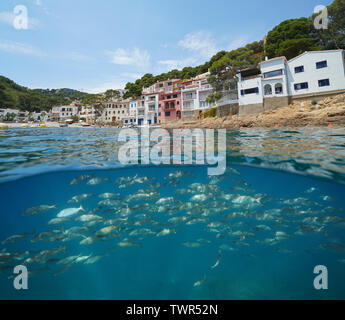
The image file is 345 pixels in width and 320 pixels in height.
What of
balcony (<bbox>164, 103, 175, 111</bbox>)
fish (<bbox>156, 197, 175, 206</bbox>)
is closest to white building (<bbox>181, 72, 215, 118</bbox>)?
balcony (<bbox>164, 103, 175, 111</bbox>)

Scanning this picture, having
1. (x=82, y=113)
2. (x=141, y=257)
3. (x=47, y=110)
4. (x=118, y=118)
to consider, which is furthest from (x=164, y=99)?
(x=47, y=110)

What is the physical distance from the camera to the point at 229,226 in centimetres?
561

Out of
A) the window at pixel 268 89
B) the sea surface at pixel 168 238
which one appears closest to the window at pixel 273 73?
the window at pixel 268 89

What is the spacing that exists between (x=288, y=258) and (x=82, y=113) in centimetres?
10564

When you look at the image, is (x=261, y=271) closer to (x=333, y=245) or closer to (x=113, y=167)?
(x=333, y=245)

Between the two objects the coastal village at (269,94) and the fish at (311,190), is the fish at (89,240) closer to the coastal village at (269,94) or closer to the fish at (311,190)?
the fish at (311,190)

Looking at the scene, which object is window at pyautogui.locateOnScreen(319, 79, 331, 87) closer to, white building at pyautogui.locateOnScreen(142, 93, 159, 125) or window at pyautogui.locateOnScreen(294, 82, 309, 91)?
window at pyautogui.locateOnScreen(294, 82, 309, 91)

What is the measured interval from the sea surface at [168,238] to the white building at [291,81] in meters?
31.4

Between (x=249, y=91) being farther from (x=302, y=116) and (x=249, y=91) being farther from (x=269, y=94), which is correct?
(x=302, y=116)

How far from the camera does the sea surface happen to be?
13.1 feet

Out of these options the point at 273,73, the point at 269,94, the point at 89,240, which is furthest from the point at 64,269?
the point at 273,73

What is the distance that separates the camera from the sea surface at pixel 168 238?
398 centimetres

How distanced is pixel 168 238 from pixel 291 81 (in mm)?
40933

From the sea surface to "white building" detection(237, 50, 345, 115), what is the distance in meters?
31.4
